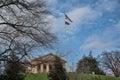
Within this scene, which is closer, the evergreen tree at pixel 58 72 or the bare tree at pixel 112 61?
the evergreen tree at pixel 58 72

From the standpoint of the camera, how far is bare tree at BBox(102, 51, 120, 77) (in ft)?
299

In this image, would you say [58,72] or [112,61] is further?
[112,61]

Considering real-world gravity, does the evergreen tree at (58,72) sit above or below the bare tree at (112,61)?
below

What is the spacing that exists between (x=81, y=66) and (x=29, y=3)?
1475 inches

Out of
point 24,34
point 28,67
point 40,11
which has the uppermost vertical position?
point 40,11

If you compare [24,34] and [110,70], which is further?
Answer: [110,70]

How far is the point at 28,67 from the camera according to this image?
27.8m

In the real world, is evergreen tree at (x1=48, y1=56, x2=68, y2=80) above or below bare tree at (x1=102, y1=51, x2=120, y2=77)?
below

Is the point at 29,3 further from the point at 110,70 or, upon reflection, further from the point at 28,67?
the point at 110,70

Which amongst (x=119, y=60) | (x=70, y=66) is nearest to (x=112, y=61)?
(x=119, y=60)

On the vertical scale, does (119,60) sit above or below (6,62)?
above

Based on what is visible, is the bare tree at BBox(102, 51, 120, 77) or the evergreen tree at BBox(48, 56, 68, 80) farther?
the bare tree at BBox(102, 51, 120, 77)

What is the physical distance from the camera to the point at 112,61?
9219 cm

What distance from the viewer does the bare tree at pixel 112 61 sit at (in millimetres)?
91000
